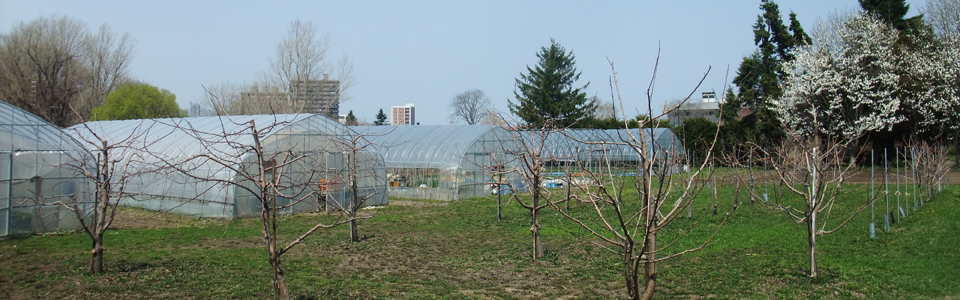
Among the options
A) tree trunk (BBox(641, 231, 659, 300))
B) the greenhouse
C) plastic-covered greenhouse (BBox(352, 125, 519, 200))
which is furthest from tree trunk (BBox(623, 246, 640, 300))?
plastic-covered greenhouse (BBox(352, 125, 519, 200))

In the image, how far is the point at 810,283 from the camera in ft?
27.6

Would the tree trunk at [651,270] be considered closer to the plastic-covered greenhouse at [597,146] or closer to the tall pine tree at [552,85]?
the plastic-covered greenhouse at [597,146]

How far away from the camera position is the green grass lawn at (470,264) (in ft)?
26.2

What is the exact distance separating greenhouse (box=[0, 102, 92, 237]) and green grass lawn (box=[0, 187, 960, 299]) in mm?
730

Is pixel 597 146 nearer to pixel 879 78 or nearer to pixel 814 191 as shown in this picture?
pixel 814 191

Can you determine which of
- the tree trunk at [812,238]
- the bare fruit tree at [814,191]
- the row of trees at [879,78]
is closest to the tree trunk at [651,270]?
the bare fruit tree at [814,191]

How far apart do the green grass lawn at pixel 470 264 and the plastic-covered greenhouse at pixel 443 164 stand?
26.8 ft

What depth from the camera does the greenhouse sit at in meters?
12.7

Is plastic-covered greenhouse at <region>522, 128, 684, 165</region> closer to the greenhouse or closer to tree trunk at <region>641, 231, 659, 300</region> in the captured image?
tree trunk at <region>641, 231, 659, 300</region>

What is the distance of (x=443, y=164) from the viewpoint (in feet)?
77.8

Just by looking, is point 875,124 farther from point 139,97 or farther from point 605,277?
point 139,97

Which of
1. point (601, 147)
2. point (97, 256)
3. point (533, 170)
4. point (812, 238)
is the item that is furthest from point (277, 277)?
point (812, 238)

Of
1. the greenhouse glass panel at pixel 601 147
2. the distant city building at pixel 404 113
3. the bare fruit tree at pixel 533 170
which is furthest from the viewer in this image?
the distant city building at pixel 404 113

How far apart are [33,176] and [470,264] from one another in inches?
416
